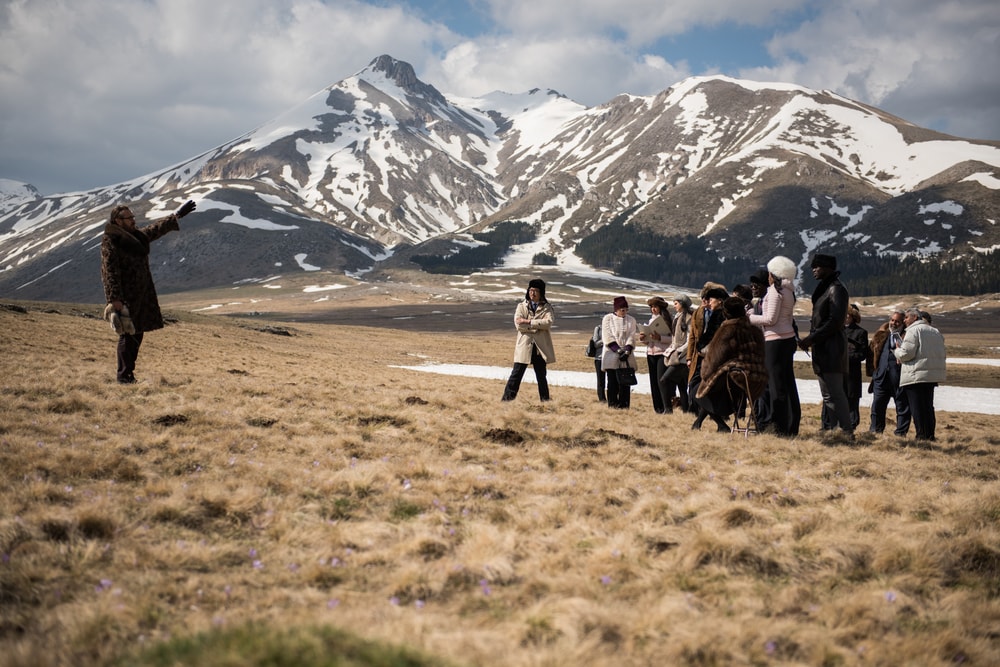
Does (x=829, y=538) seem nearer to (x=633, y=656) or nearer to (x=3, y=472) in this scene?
(x=633, y=656)

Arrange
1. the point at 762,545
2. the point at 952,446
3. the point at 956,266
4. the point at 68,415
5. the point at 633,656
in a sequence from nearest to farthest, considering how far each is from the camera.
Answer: the point at 633,656 < the point at 762,545 < the point at 68,415 < the point at 952,446 < the point at 956,266

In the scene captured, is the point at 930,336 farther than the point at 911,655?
Yes

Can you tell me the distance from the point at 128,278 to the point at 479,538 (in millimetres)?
9856

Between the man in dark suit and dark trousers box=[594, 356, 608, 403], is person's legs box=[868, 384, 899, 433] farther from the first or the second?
dark trousers box=[594, 356, 608, 403]

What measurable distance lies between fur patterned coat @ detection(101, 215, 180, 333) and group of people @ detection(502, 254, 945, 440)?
8.01m

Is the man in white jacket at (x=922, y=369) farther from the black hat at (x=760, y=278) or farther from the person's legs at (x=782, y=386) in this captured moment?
the black hat at (x=760, y=278)

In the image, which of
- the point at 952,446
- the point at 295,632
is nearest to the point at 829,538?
the point at 295,632

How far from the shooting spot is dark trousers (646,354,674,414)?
15.8 metres

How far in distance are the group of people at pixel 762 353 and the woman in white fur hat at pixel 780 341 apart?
20 millimetres

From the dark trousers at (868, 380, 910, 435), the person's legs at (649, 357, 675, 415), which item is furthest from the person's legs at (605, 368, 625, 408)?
the dark trousers at (868, 380, 910, 435)

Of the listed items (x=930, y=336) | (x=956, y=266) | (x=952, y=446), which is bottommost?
→ (x=952, y=446)

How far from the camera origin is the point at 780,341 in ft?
39.1

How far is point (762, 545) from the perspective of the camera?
5.82 meters

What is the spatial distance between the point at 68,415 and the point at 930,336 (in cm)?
1634
